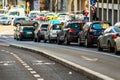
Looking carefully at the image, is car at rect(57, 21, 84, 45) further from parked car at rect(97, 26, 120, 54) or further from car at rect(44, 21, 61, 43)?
parked car at rect(97, 26, 120, 54)

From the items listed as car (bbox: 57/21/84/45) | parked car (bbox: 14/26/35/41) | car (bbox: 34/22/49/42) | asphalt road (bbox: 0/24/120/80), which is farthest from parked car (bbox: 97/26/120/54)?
parked car (bbox: 14/26/35/41)

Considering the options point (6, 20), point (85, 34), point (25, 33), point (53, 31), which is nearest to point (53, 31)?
point (53, 31)

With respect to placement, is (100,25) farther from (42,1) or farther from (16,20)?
(42,1)

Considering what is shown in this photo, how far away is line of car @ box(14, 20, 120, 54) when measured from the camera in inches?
1073

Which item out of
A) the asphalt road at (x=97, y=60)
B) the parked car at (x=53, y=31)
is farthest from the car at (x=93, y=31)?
the parked car at (x=53, y=31)

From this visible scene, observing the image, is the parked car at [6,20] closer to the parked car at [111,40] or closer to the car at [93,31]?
the car at [93,31]

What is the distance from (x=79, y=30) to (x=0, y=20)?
54.8 m

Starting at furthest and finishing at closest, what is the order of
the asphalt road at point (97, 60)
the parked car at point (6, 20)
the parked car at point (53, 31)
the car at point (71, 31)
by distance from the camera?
the parked car at point (6, 20) → the parked car at point (53, 31) → the car at point (71, 31) → the asphalt road at point (97, 60)

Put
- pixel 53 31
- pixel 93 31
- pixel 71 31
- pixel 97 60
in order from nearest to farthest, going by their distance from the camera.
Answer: pixel 97 60 → pixel 93 31 → pixel 71 31 → pixel 53 31

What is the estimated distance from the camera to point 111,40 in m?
27.0

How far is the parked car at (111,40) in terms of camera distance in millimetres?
25719

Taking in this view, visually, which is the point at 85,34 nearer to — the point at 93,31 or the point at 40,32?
the point at 93,31

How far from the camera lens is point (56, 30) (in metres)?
44.0

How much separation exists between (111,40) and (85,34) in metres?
7.55
